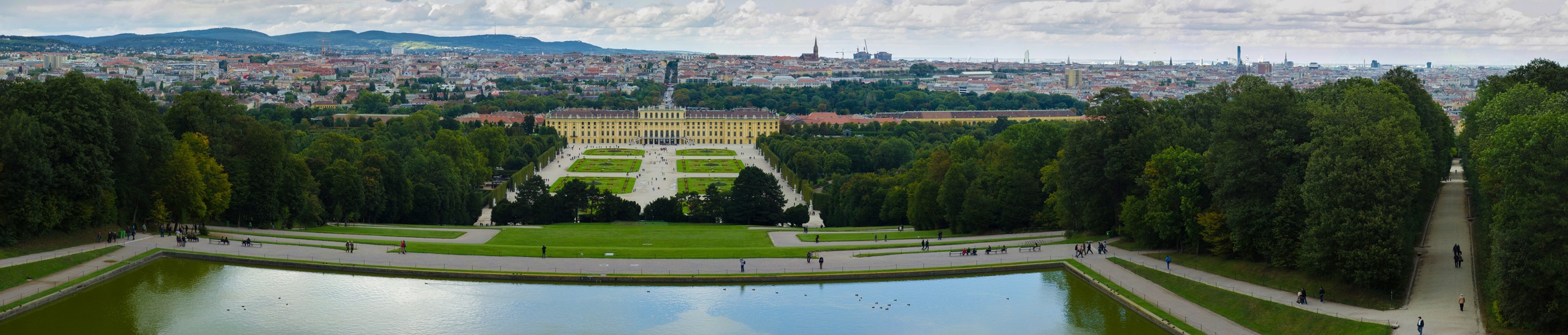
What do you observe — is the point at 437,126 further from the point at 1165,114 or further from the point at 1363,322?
the point at 1363,322

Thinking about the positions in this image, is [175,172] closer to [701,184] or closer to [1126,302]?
[1126,302]

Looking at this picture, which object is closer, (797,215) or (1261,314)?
(1261,314)

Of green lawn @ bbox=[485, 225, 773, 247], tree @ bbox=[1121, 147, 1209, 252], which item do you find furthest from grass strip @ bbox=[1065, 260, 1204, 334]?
green lawn @ bbox=[485, 225, 773, 247]

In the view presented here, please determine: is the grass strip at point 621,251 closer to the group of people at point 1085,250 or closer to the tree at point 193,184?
the tree at point 193,184

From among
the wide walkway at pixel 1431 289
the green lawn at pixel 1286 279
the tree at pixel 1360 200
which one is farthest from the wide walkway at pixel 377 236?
the tree at pixel 1360 200

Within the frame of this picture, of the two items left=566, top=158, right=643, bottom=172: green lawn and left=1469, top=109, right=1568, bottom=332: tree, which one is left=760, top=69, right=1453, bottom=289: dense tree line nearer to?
left=1469, top=109, right=1568, bottom=332: tree

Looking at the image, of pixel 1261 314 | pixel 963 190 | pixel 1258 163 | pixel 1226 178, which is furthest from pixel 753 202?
pixel 1261 314

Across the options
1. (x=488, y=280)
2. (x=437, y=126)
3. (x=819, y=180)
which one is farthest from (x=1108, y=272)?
(x=437, y=126)
